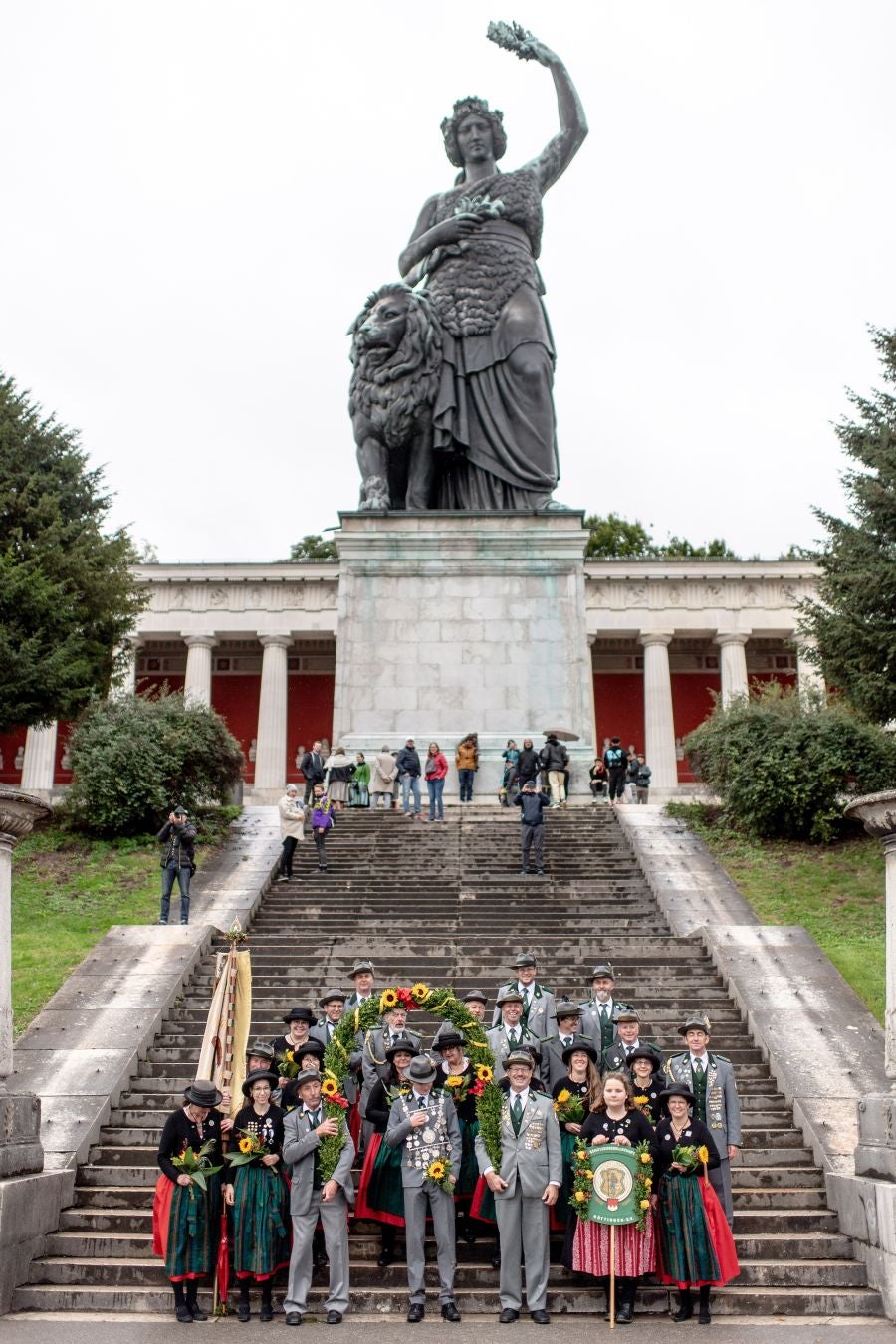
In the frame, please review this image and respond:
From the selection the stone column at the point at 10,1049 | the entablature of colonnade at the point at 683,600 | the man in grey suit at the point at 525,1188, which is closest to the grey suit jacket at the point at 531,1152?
the man in grey suit at the point at 525,1188

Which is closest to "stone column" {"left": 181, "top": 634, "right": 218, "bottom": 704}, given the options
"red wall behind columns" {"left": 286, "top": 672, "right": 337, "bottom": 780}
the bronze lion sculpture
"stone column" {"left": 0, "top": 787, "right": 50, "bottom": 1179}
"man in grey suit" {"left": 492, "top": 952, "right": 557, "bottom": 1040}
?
"red wall behind columns" {"left": 286, "top": 672, "right": 337, "bottom": 780}

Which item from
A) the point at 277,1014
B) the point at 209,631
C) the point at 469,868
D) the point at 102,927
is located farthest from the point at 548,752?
the point at 209,631

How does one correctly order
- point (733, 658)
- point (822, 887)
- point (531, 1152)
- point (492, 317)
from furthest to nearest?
point (733, 658)
point (492, 317)
point (822, 887)
point (531, 1152)

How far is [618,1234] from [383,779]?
1418cm

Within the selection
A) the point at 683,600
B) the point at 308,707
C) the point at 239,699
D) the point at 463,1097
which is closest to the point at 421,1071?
the point at 463,1097

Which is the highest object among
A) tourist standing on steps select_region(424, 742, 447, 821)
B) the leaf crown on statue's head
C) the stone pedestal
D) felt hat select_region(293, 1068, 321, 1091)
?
the leaf crown on statue's head

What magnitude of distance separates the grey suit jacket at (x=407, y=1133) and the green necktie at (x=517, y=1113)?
35 centimetres

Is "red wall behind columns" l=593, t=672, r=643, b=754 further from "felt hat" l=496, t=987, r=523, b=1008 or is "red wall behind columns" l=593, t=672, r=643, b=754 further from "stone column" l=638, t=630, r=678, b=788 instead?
"felt hat" l=496, t=987, r=523, b=1008

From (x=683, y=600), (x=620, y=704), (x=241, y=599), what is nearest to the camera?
(x=683, y=600)

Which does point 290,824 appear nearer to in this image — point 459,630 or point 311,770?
point 311,770

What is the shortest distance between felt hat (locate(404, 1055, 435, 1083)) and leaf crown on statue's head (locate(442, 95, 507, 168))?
22411mm

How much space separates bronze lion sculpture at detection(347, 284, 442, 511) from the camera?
24672 mm

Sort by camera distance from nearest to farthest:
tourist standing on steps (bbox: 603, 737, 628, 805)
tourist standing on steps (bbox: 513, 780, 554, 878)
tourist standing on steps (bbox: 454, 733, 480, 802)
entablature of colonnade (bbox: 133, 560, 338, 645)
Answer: tourist standing on steps (bbox: 513, 780, 554, 878), tourist standing on steps (bbox: 454, 733, 480, 802), tourist standing on steps (bbox: 603, 737, 628, 805), entablature of colonnade (bbox: 133, 560, 338, 645)

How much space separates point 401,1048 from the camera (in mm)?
8422
